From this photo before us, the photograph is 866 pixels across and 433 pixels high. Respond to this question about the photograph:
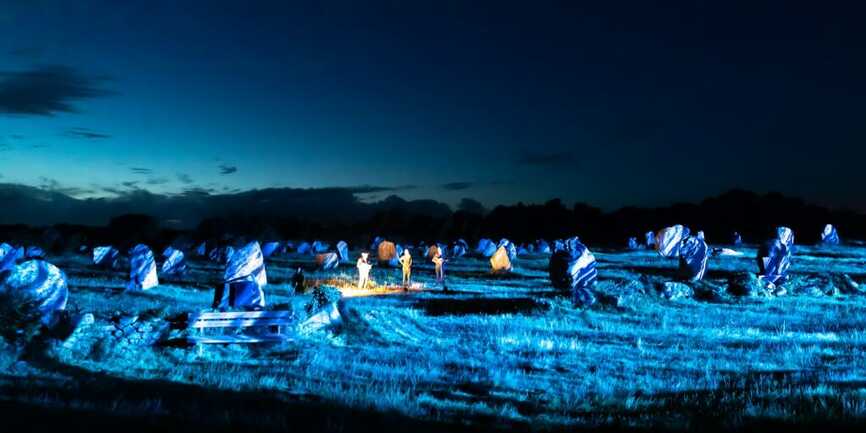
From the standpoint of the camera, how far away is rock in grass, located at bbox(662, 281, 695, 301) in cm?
2758

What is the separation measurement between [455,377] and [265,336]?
5.67 m

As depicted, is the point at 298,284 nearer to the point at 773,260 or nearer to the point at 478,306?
Answer: the point at 478,306

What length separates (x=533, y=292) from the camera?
30312 millimetres

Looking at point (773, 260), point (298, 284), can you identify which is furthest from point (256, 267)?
point (773, 260)

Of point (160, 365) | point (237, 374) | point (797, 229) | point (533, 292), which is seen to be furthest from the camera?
point (797, 229)

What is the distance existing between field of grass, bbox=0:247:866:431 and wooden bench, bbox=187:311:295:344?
25 cm

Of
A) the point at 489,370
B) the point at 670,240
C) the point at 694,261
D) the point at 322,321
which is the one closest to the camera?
the point at 489,370

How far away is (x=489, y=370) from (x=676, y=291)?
16.2m

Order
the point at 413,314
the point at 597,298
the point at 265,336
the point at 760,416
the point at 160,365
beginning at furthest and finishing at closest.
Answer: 1. the point at 597,298
2. the point at 413,314
3. the point at 265,336
4. the point at 160,365
5. the point at 760,416

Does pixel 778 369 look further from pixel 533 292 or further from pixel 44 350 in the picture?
pixel 533 292

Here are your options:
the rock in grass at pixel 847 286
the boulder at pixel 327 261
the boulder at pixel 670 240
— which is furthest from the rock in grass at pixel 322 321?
the boulder at pixel 670 240

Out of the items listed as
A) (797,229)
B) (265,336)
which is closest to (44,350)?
(265,336)

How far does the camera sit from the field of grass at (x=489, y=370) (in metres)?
9.12

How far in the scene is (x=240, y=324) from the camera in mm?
17172
